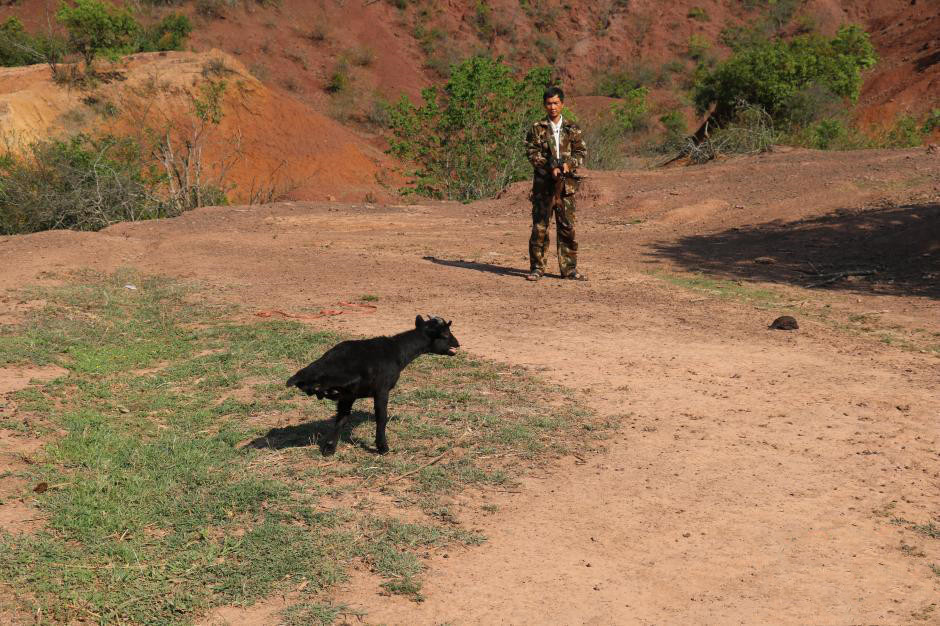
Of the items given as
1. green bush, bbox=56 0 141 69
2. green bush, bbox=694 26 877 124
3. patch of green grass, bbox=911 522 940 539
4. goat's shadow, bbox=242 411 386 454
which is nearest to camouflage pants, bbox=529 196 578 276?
goat's shadow, bbox=242 411 386 454

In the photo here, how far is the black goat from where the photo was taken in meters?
4.69

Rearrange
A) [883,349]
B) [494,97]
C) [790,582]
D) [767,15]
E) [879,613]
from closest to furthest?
[879,613], [790,582], [883,349], [494,97], [767,15]

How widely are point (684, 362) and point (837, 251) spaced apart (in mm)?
6269

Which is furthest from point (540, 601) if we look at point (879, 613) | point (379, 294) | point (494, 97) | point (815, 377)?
point (494, 97)

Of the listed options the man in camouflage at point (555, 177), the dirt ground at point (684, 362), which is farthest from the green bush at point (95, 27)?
the man in camouflage at point (555, 177)

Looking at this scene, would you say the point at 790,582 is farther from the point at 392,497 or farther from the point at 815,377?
the point at 815,377

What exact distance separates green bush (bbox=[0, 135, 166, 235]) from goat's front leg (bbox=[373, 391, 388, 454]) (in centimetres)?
1343

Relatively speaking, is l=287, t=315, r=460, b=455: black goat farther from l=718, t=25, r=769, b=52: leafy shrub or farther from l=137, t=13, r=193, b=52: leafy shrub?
l=718, t=25, r=769, b=52: leafy shrub

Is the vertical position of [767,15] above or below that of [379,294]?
above

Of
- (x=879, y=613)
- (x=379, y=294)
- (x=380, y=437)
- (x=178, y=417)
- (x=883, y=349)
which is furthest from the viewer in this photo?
(x=379, y=294)

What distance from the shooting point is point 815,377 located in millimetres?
6656

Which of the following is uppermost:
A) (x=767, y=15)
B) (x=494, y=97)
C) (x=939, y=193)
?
(x=767, y=15)

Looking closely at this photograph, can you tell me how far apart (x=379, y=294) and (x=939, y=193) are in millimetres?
10051

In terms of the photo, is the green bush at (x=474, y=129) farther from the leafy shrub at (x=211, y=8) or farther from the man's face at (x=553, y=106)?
the leafy shrub at (x=211, y=8)
